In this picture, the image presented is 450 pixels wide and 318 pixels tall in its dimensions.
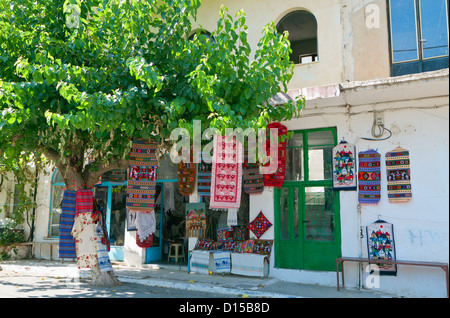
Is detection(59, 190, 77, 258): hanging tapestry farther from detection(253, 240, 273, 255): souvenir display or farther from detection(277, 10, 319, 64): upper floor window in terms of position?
detection(277, 10, 319, 64): upper floor window

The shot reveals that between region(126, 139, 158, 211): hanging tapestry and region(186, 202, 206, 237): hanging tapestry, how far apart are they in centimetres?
185

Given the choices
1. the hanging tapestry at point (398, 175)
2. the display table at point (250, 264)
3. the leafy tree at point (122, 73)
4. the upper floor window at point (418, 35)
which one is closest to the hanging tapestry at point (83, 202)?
the leafy tree at point (122, 73)

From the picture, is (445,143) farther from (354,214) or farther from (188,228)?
(188,228)

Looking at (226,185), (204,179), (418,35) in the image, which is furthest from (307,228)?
(418,35)

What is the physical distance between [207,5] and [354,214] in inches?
240

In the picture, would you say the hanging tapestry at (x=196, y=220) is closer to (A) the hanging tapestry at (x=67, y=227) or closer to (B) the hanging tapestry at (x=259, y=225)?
(B) the hanging tapestry at (x=259, y=225)

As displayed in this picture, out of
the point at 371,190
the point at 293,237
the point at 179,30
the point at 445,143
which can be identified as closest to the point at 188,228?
the point at 293,237

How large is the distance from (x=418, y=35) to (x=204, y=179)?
5499mm

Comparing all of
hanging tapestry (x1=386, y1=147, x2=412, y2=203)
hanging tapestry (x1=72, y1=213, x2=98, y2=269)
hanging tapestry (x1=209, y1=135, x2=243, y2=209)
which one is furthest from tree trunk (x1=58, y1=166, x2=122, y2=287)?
hanging tapestry (x1=386, y1=147, x2=412, y2=203)

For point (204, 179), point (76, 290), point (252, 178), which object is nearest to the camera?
point (76, 290)

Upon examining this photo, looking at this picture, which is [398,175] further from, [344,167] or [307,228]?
[307,228]

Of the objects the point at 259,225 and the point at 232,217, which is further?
the point at 232,217

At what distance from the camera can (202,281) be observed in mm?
8688

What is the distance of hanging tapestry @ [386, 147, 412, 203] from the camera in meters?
7.71
